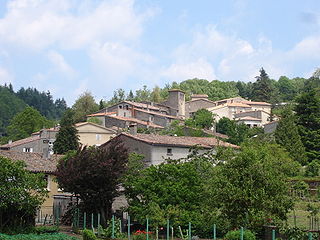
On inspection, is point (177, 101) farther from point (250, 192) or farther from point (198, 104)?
point (250, 192)

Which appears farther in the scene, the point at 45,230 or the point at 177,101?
the point at 177,101

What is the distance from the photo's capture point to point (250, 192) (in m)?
28.5

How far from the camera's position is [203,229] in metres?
31.1

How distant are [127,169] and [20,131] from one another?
7368 cm

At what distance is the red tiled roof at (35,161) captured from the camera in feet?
133

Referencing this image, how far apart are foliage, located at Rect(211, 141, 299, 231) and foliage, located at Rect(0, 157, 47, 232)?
34.8 ft

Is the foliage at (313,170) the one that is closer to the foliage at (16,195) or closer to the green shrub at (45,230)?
the green shrub at (45,230)

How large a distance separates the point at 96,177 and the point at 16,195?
5301 mm

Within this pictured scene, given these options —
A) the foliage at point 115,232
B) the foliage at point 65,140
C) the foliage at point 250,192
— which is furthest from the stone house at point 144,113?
the foliage at point 250,192

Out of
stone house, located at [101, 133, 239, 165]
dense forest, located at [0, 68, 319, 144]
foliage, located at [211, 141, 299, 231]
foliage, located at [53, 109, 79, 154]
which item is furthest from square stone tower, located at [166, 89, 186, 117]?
foliage, located at [211, 141, 299, 231]

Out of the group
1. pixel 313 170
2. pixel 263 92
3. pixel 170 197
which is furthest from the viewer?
pixel 263 92

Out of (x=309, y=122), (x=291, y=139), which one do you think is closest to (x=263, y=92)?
(x=309, y=122)

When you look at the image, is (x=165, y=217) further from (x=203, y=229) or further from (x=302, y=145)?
(x=302, y=145)

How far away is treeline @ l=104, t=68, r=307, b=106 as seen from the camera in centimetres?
13912
